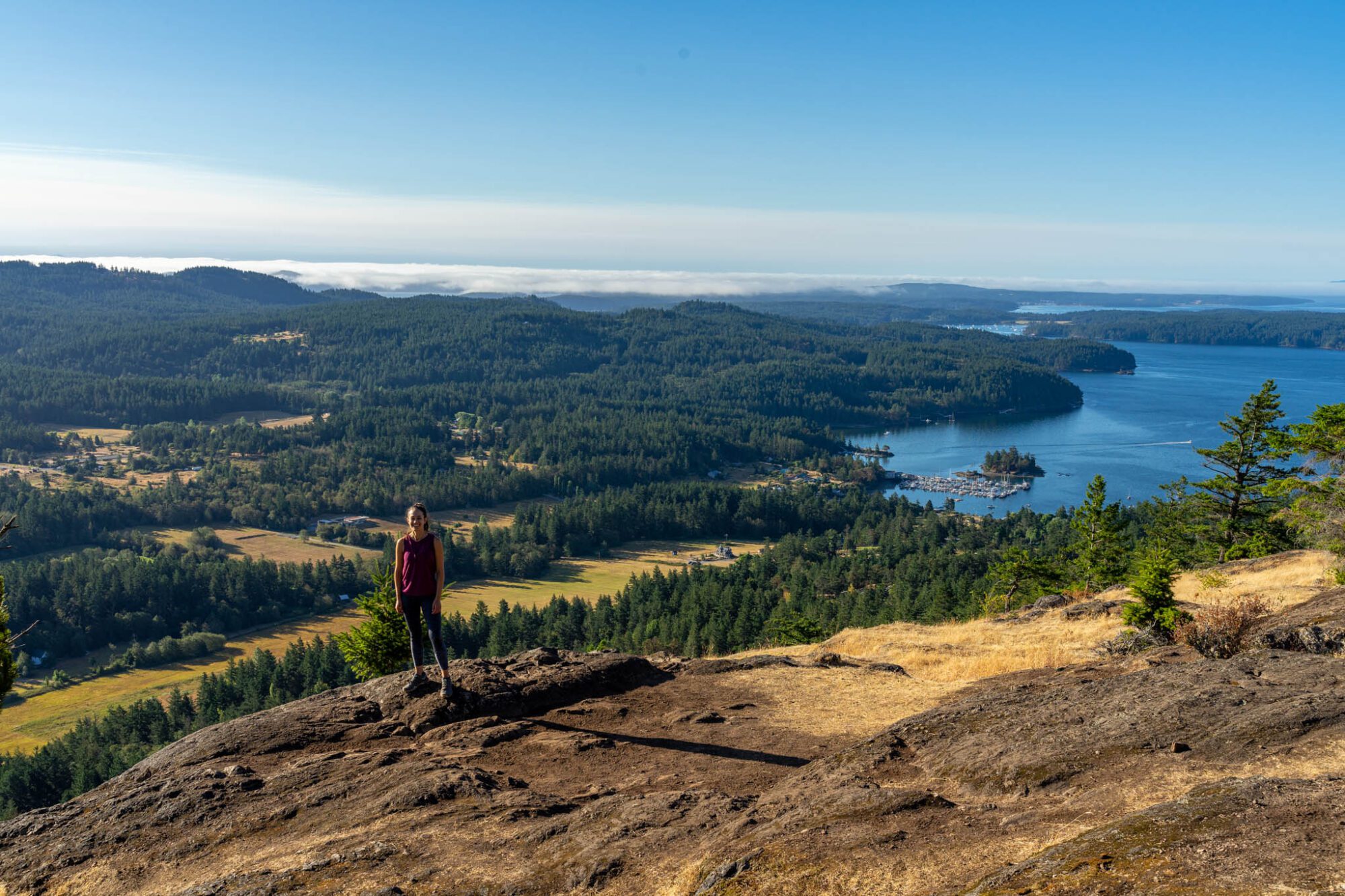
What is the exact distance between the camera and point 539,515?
141 meters

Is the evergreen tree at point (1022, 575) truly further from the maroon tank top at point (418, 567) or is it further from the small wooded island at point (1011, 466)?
the small wooded island at point (1011, 466)

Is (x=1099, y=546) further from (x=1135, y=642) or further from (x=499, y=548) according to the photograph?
(x=499, y=548)

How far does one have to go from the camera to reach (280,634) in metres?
98.2

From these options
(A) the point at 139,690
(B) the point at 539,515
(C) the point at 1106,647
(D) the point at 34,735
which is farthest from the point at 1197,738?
(B) the point at 539,515

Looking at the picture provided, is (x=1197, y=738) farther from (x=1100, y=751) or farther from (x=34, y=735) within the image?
(x=34, y=735)

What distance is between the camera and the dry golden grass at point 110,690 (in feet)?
235

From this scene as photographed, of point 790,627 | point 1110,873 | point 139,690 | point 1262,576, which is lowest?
point 139,690

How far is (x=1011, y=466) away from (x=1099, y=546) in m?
136

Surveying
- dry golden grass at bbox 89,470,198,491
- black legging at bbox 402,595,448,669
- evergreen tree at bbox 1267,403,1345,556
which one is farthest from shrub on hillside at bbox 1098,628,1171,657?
dry golden grass at bbox 89,470,198,491

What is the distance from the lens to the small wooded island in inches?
6471

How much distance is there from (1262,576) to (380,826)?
29500 millimetres

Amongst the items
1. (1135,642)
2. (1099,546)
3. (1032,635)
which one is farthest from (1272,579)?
(1135,642)

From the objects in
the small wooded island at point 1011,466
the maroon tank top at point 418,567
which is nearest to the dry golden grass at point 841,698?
the maroon tank top at point 418,567

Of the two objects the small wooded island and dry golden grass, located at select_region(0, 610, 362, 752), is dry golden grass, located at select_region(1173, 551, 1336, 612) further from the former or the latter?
the small wooded island
